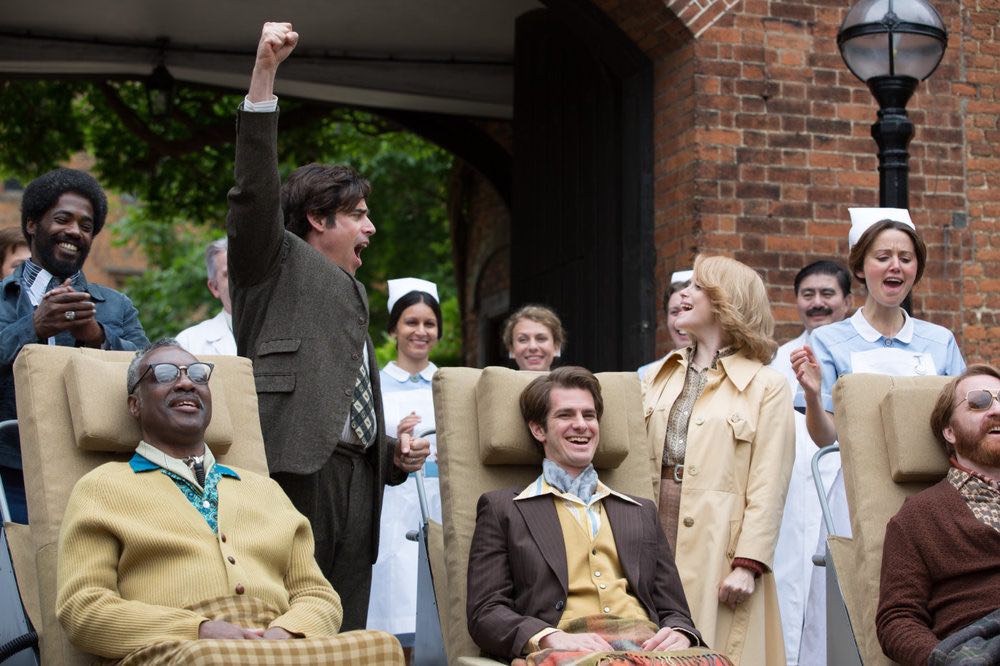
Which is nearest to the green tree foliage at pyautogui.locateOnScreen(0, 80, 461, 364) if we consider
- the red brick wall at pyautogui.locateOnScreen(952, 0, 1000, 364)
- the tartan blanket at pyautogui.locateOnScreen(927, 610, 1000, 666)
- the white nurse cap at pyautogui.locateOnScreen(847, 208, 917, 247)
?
the red brick wall at pyautogui.locateOnScreen(952, 0, 1000, 364)

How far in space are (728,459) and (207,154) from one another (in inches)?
479

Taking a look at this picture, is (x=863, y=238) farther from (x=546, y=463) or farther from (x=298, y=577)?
(x=298, y=577)

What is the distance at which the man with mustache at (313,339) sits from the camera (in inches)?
178

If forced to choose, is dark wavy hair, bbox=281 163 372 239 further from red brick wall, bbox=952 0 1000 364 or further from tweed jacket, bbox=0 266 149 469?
red brick wall, bbox=952 0 1000 364

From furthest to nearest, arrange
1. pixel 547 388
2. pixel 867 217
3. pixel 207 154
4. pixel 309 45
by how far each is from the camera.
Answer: pixel 207 154
pixel 309 45
pixel 867 217
pixel 547 388

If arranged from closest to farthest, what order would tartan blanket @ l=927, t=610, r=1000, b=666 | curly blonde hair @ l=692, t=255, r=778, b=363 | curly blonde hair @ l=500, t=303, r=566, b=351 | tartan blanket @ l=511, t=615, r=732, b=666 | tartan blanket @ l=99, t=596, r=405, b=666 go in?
tartan blanket @ l=99, t=596, r=405, b=666 < tartan blanket @ l=511, t=615, r=732, b=666 < tartan blanket @ l=927, t=610, r=1000, b=666 < curly blonde hair @ l=692, t=255, r=778, b=363 < curly blonde hair @ l=500, t=303, r=566, b=351

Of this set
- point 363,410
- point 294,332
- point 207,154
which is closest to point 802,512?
point 363,410

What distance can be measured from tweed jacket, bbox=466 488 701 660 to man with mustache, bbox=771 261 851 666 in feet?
3.58

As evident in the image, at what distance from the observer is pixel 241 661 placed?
363 cm

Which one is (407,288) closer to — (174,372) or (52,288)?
(52,288)

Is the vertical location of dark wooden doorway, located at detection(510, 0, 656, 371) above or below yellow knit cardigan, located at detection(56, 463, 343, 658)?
above

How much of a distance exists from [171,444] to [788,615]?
275 centimetres

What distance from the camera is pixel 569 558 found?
4.64 metres

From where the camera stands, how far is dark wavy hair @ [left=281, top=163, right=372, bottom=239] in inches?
194
